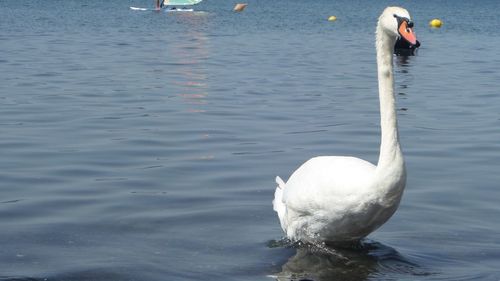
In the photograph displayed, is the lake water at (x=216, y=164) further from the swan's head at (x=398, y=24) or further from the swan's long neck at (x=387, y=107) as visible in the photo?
the swan's head at (x=398, y=24)

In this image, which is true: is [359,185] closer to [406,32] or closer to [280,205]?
[406,32]

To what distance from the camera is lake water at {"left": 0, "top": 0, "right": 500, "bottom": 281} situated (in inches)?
327

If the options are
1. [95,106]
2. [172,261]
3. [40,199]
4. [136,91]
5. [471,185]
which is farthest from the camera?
[136,91]

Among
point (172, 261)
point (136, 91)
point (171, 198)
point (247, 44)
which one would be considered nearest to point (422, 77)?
point (136, 91)

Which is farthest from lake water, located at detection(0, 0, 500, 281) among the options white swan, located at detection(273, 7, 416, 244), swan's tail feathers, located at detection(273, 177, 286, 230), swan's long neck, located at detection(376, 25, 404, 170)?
swan's long neck, located at detection(376, 25, 404, 170)

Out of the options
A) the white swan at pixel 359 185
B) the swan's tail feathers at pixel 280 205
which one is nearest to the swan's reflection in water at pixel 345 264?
the white swan at pixel 359 185

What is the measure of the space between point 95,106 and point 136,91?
2718 mm

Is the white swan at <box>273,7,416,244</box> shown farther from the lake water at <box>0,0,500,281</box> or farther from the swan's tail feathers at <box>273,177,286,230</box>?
the lake water at <box>0,0,500,281</box>

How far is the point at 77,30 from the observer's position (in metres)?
43.3

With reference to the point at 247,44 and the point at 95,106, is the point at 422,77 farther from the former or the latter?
the point at 247,44

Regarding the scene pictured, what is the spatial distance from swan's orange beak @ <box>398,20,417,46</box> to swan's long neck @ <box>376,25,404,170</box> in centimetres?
31

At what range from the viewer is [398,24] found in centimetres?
739

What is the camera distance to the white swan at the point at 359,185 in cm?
731

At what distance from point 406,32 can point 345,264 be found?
6.97 feet
